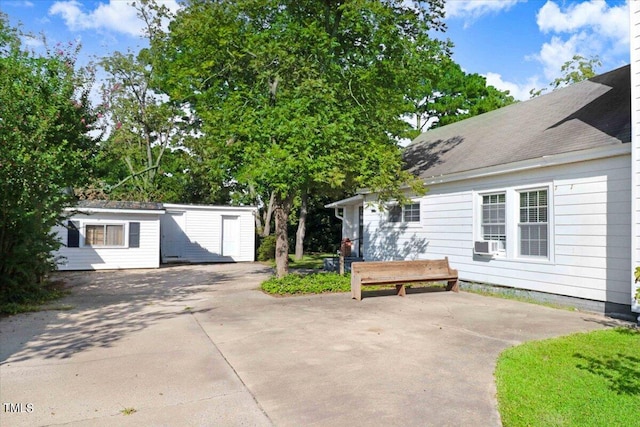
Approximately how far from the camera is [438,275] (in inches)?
417

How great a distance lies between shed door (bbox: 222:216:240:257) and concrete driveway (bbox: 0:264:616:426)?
42.5 feet

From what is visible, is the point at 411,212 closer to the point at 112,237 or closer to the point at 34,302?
the point at 34,302

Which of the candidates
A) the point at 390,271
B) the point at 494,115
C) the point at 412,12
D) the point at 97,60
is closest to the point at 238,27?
the point at 412,12

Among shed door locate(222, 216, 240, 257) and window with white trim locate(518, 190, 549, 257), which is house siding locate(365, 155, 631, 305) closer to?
window with white trim locate(518, 190, 549, 257)

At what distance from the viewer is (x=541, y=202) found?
939 centimetres

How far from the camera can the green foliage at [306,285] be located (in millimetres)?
10609

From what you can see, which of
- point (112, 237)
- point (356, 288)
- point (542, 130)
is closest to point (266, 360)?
point (356, 288)

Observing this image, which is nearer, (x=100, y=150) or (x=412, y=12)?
(x=412, y=12)

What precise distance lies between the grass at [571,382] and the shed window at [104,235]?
16.6 m

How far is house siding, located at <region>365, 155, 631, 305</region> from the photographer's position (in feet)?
25.4

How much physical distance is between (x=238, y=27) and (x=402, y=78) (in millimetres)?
4581

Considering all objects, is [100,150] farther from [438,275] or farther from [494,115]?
[494,115]

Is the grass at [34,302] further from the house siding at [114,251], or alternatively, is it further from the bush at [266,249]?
the bush at [266,249]

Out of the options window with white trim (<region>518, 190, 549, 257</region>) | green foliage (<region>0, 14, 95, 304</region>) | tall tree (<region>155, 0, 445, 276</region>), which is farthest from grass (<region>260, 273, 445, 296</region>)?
green foliage (<region>0, 14, 95, 304</region>)
